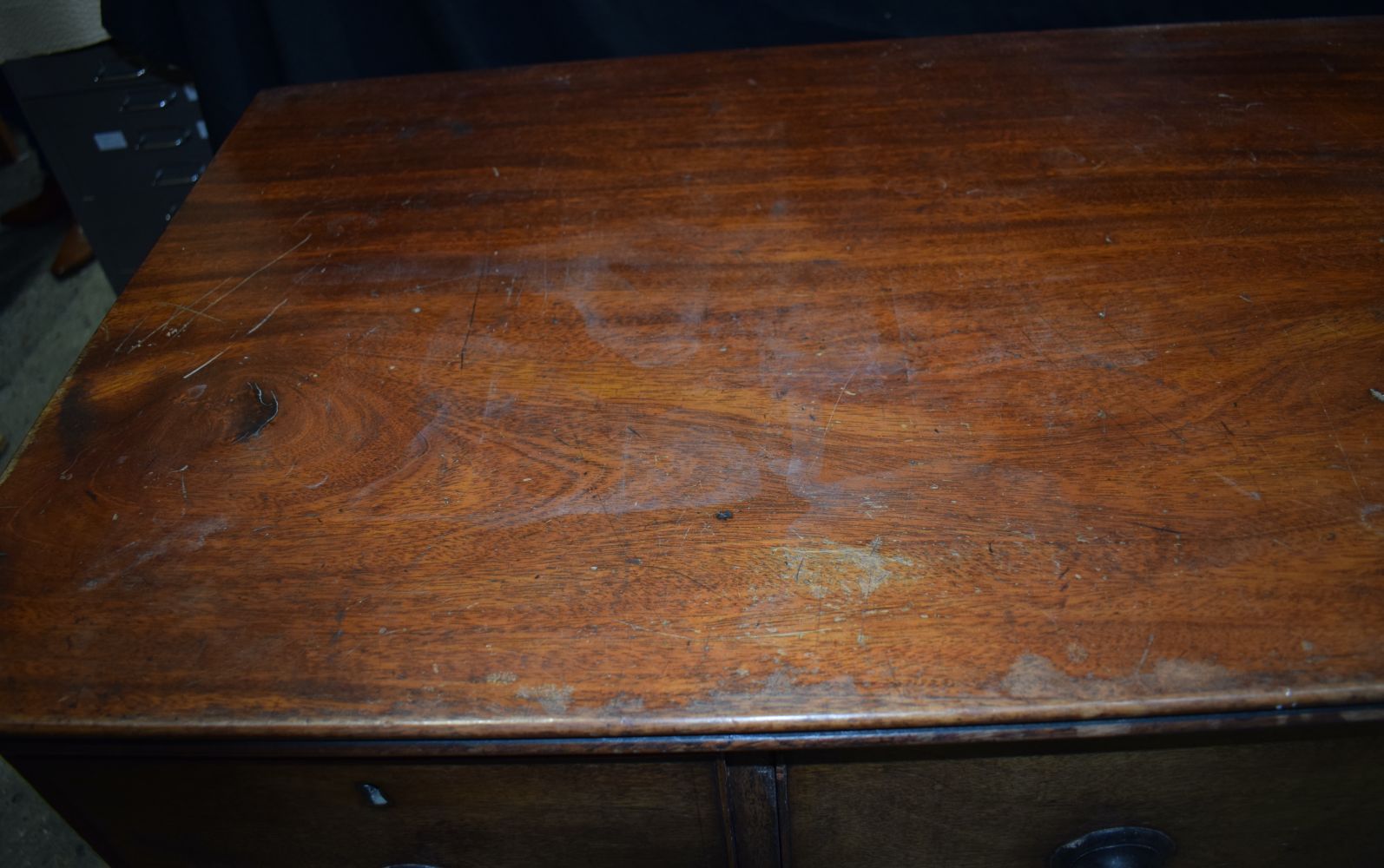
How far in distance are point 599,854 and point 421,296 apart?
43 cm

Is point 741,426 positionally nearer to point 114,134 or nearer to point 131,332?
point 131,332

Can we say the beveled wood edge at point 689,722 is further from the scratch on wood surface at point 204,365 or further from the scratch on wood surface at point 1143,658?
the scratch on wood surface at point 204,365

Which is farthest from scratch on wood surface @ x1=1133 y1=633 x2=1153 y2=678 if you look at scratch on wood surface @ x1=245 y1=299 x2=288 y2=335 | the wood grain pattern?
scratch on wood surface @ x1=245 y1=299 x2=288 y2=335

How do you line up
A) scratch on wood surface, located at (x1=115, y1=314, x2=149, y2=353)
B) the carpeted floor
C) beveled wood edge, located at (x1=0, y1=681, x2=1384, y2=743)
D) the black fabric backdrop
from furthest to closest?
the carpeted floor < the black fabric backdrop < scratch on wood surface, located at (x1=115, y1=314, x2=149, y2=353) < beveled wood edge, located at (x1=0, y1=681, x2=1384, y2=743)

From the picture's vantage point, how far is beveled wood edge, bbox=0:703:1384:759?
493mm

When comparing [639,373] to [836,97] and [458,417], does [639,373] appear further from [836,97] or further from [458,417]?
[836,97]

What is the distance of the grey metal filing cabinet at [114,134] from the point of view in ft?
4.52

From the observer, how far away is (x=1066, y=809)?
0.59 metres

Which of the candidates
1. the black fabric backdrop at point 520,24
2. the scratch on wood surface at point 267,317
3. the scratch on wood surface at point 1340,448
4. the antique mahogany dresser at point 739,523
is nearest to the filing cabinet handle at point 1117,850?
the antique mahogany dresser at point 739,523

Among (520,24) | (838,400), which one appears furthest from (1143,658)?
(520,24)

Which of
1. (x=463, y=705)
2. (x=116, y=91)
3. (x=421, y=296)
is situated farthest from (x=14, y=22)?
(x=463, y=705)

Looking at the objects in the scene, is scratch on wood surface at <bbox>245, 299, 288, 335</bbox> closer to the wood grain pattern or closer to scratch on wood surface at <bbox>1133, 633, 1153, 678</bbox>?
the wood grain pattern

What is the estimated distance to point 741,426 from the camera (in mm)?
633

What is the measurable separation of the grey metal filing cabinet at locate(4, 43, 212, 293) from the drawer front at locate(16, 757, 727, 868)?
1.14 meters
